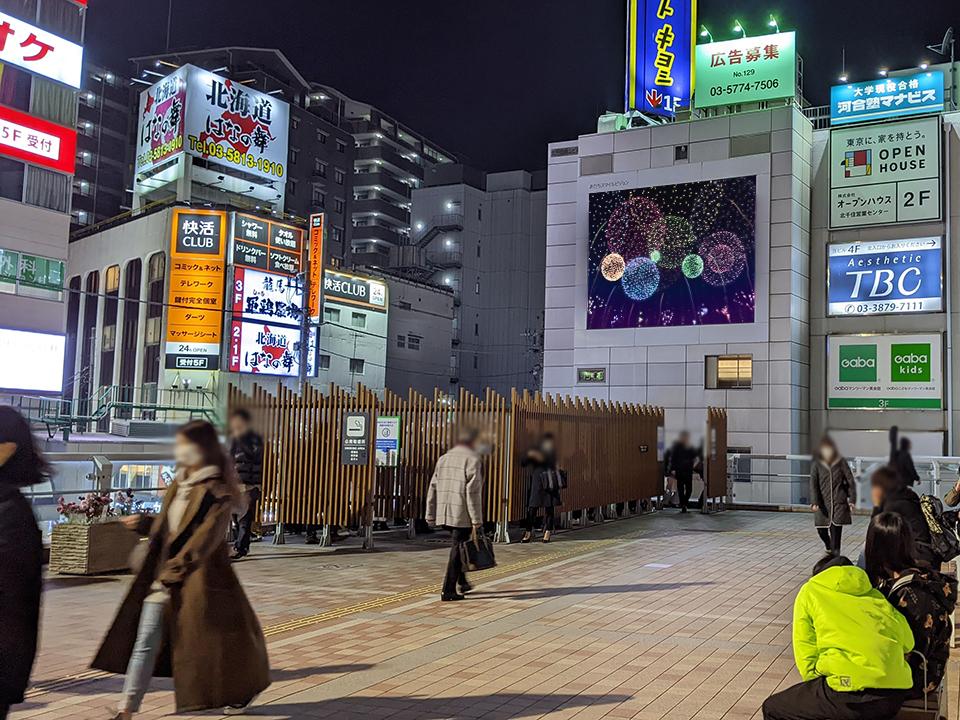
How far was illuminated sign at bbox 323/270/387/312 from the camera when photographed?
5209 cm

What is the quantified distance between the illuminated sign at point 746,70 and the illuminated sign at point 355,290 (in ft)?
79.5

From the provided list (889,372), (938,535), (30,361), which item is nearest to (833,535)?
(938,535)

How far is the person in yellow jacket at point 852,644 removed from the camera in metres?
4.46

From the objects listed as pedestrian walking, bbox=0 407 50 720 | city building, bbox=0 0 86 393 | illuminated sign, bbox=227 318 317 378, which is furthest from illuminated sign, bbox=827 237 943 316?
pedestrian walking, bbox=0 407 50 720

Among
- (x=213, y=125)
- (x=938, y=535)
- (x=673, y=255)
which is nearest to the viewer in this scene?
(x=938, y=535)

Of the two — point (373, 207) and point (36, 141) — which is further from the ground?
point (373, 207)

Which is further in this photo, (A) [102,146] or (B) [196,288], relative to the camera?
(A) [102,146]

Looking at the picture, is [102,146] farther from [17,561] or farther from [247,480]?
[17,561]

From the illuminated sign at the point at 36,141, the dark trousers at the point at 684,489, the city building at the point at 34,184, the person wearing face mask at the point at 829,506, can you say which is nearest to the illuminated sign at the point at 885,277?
the dark trousers at the point at 684,489

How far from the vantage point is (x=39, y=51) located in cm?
3766

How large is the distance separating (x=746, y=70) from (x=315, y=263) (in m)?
22.6

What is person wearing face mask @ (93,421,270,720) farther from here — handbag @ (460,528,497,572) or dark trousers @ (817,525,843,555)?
dark trousers @ (817,525,843,555)

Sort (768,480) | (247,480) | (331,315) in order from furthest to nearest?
1. (331,315)
2. (768,480)
3. (247,480)

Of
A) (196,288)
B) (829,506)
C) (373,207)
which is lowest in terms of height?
(829,506)
